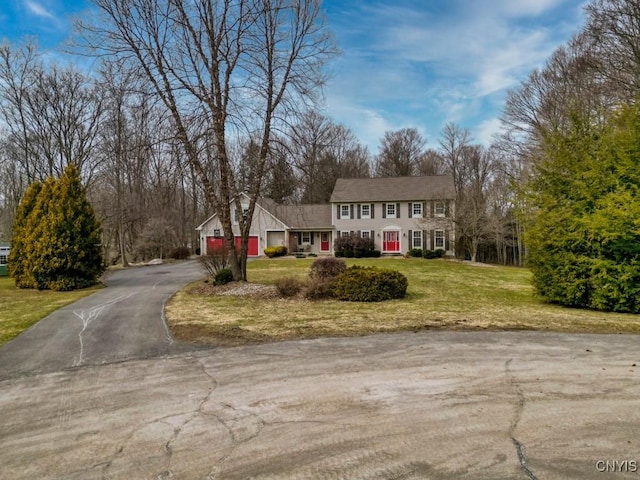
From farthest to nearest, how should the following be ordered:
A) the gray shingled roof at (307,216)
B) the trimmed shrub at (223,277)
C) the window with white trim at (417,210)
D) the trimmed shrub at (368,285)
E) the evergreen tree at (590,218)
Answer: the gray shingled roof at (307,216), the window with white trim at (417,210), the trimmed shrub at (223,277), the trimmed shrub at (368,285), the evergreen tree at (590,218)

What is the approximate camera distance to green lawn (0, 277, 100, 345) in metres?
8.70

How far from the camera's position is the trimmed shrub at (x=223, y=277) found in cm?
1449

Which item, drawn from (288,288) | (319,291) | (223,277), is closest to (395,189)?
(223,277)

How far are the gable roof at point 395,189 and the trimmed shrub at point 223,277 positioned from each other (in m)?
20.3

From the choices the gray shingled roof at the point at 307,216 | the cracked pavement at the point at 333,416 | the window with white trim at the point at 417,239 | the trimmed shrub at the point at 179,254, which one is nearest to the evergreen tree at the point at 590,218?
the cracked pavement at the point at 333,416

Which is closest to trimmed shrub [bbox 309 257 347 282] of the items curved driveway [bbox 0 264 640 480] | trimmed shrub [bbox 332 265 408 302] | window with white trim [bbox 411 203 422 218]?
trimmed shrub [bbox 332 265 408 302]

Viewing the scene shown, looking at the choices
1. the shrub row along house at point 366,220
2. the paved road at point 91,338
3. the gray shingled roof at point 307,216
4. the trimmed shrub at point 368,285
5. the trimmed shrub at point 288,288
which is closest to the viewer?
the paved road at point 91,338

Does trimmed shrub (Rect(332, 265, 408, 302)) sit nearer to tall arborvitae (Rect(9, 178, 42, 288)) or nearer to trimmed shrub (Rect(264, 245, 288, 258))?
tall arborvitae (Rect(9, 178, 42, 288))

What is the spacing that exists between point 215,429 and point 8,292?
16469 millimetres

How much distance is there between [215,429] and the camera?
3.66 metres

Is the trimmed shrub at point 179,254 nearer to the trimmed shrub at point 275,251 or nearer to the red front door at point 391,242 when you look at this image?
the trimmed shrub at point 275,251

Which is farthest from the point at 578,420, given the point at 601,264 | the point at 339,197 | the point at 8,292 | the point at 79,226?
the point at 339,197

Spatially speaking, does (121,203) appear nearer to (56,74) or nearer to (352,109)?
(56,74)

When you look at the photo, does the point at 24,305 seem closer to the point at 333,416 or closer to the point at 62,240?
the point at 62,240
